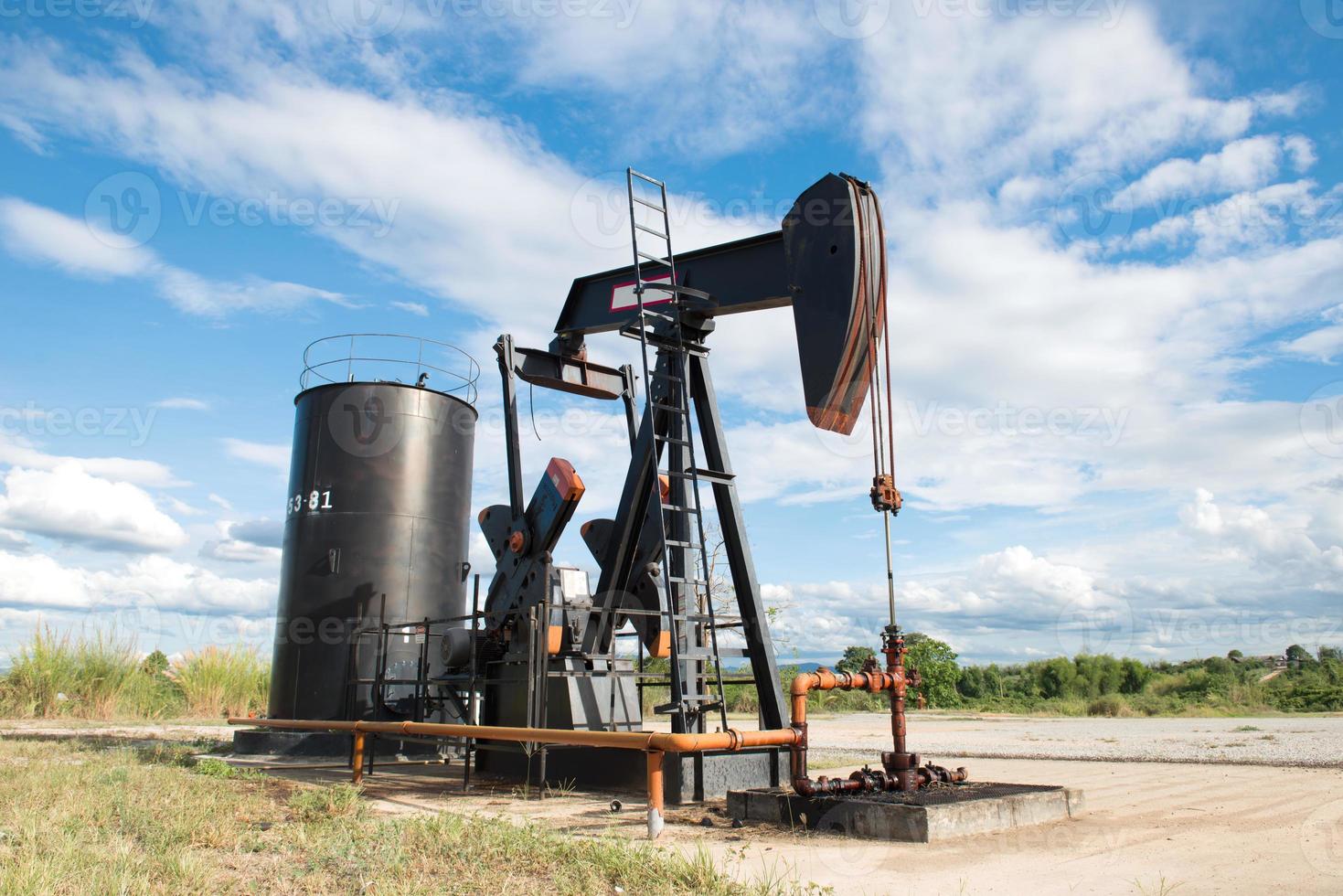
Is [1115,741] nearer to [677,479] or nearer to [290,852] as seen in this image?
[677,479]

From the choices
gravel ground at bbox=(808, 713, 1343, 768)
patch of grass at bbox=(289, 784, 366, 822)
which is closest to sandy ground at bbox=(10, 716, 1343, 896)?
patch of grass at bbox=(289, 784, 366, 822)

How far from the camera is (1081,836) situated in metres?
5.22

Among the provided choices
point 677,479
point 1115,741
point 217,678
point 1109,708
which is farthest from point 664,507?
point 1109,708

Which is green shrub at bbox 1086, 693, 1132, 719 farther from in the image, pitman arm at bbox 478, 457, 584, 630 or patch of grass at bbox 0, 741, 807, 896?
patch of grass at bbox 0, 741, 807, 896

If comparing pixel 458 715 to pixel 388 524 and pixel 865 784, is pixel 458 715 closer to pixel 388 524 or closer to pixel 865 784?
pixel 388 524

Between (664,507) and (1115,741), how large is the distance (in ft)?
30.9

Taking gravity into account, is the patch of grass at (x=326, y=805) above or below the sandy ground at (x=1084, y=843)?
above

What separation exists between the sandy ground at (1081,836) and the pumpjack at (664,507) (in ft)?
2.31

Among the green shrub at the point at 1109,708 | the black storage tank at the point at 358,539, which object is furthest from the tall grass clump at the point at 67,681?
the green shrub at the point at 1109,708

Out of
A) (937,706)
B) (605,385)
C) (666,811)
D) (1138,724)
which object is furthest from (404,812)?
(937,706)

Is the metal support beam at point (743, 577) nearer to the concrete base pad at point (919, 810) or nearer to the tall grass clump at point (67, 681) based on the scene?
the concrete base pad at point (919, 810)

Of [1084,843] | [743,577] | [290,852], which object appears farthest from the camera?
[743,577]

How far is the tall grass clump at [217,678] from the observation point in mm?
17438

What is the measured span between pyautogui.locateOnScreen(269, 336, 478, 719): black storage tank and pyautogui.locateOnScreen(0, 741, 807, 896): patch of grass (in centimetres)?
483
